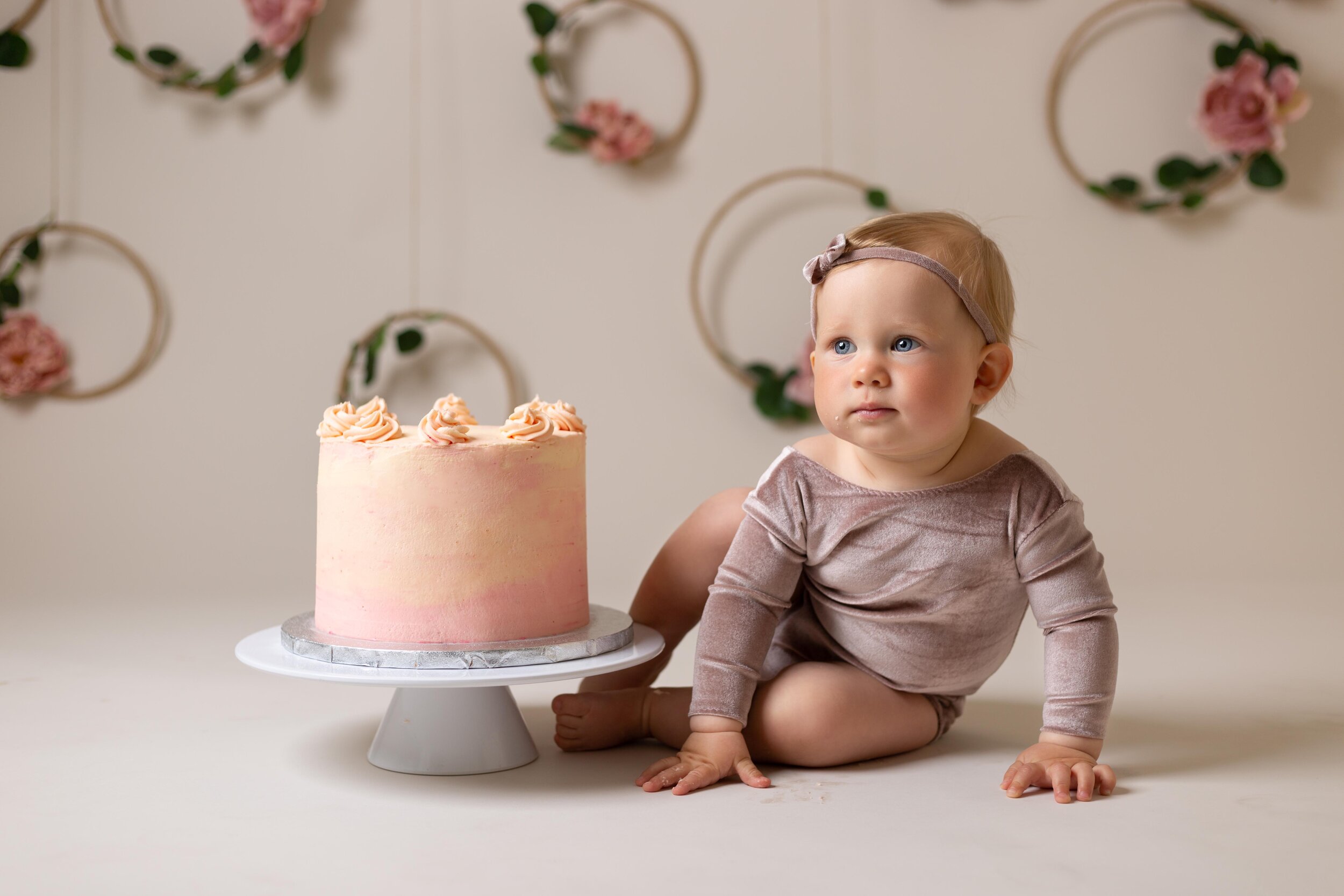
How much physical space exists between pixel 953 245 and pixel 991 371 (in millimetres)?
140

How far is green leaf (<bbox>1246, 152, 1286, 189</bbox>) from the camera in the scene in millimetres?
2643

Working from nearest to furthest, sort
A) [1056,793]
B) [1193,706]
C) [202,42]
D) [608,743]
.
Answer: [1056,793] → [608,743] → [1193,706] → [202,42]

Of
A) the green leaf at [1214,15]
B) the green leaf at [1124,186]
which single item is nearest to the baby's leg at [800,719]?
the green leaf at [1124,186]

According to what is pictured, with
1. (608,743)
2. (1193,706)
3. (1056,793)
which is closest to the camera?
(1056,793)

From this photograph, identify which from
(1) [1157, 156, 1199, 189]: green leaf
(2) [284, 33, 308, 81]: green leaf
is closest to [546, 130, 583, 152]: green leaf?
(2) [284, 33, 308, 81]: green leaf

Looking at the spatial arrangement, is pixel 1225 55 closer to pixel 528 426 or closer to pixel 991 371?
pixel 991 371

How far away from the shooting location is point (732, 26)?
2.71 meters

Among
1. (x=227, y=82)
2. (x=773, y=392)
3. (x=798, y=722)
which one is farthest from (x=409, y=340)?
(x=798, y=722)

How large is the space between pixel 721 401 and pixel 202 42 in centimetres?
130

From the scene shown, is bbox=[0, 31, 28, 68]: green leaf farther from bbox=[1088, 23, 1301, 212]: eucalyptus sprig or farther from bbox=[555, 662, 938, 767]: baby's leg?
bbox=[1088, 23, 1301, 212]: eucalyptus sprig

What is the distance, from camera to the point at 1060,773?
1.25 metres

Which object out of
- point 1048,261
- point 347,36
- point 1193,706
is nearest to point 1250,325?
point 1048,261

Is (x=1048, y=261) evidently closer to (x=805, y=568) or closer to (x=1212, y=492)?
(x=1212, y=492)

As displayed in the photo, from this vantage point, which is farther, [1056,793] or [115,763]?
[115,763]
